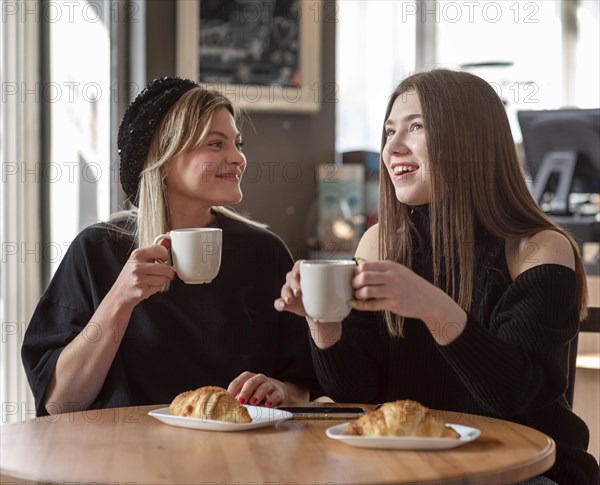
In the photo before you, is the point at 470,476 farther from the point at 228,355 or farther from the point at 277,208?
the point at 277,208

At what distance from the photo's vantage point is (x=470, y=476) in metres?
1.20

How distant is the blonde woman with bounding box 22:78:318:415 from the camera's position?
2037mm

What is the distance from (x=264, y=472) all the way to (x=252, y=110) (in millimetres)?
2878

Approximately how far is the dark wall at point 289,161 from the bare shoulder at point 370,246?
1883mm

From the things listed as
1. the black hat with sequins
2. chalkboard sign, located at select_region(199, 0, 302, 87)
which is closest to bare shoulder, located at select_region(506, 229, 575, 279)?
the black hat with sequins

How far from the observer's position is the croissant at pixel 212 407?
146cm

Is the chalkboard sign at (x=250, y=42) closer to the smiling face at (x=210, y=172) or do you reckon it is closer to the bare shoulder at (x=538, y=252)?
the smiling face at (x=210, y=172)

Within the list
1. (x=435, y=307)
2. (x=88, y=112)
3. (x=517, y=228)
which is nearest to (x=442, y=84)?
(x=517, y=228)

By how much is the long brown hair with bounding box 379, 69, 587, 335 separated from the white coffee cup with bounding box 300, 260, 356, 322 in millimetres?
398

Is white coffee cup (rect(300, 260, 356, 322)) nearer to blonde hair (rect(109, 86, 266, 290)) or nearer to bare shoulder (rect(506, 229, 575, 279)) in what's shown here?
bare shoulder (rect(506, 229, 575, 279))

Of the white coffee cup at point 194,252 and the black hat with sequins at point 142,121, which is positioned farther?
the black hat with sequins at point 142,121

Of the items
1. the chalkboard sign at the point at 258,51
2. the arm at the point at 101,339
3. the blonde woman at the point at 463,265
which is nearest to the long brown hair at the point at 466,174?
the blonde woman at the point at 463,265

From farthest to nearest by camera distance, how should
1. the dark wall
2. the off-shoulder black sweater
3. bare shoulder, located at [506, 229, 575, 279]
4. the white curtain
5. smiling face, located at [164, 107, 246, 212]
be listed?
1. the dark wall
2. the white curtain
3. smiling face, located at [164, 107, 246, 212]
4. bare shoulder, located at [506, 229, 575, 279]
5. the off-shoulder black sweater

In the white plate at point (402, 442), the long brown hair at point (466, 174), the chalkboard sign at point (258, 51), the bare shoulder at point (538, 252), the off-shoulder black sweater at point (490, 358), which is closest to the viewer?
the white plate at point (402, 442)
